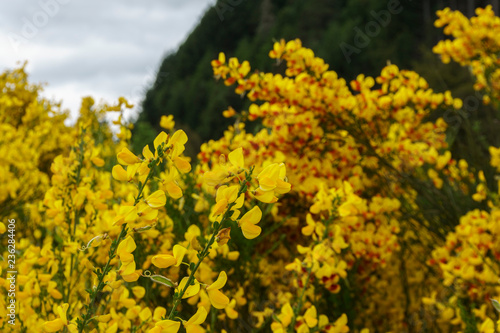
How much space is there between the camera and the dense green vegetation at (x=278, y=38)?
17.2 m

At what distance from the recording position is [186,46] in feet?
103

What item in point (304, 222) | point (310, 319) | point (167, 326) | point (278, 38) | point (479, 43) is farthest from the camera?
point (278, 38)

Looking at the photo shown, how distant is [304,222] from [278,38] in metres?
24.5

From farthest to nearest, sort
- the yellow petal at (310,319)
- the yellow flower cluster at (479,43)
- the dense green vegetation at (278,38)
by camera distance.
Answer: the dense green vegetation at (278,38), the yellow flower cluster at (479,43), the yellow petal at (310,319)

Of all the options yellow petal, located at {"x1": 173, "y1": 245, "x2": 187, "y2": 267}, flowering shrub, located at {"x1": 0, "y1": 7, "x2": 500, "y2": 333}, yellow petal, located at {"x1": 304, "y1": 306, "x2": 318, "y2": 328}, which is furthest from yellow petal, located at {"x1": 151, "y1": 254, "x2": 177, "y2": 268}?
yellow petal, located at {"x1": 304, "y1": 306, "x2": 318, "y2": 328}

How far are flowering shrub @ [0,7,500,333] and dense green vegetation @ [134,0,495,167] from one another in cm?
831

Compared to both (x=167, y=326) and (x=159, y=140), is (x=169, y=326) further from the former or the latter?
(x=159, y=140)

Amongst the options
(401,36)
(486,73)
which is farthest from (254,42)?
(486,73)

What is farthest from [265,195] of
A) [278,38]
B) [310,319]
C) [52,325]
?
[278,38]

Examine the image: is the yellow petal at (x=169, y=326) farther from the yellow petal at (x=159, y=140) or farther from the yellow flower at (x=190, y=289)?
the yellow petal at (x=159, y=140)

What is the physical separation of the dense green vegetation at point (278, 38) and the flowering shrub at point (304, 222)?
8.31 metres

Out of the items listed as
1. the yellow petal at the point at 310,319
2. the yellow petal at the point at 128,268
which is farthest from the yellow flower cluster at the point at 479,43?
the yellow petal at the point at 128,268

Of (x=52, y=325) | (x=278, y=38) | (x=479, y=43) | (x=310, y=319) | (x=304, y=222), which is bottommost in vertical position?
(x=310, y=319)

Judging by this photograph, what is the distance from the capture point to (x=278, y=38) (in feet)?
82.6
